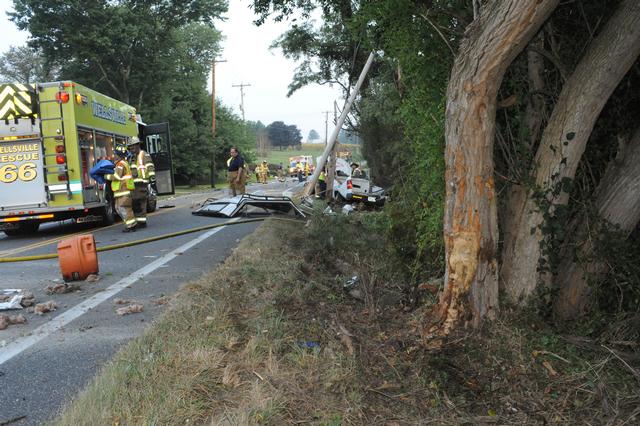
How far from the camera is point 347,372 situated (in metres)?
3.12

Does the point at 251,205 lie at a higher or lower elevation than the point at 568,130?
lower

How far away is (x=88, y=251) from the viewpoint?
20.4ft

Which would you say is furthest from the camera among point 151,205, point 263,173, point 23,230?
point 263,173

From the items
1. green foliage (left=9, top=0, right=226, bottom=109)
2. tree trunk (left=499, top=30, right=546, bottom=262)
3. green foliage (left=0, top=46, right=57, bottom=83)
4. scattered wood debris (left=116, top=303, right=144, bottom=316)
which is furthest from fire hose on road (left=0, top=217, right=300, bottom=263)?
green foliage (left=0, top=46, right=57, bottom=83)

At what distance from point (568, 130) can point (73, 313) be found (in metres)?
4.49

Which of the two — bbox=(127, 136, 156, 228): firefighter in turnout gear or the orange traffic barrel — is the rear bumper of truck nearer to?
bbox=(127, 136, 156, 228): firefighter in turnout gear

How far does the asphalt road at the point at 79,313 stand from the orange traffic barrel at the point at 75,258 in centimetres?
19

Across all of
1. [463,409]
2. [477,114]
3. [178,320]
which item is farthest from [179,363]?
[477,114]

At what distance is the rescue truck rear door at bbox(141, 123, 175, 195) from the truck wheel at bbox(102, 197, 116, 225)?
106 inches

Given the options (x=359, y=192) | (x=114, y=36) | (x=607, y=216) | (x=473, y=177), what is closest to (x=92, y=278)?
(x=473, y=177)

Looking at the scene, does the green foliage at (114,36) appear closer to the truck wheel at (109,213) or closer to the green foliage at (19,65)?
the truck wheel at (109,213)

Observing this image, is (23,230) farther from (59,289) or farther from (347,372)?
(347,372)

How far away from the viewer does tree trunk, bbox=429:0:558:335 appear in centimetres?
317

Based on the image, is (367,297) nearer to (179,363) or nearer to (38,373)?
(179,363)
